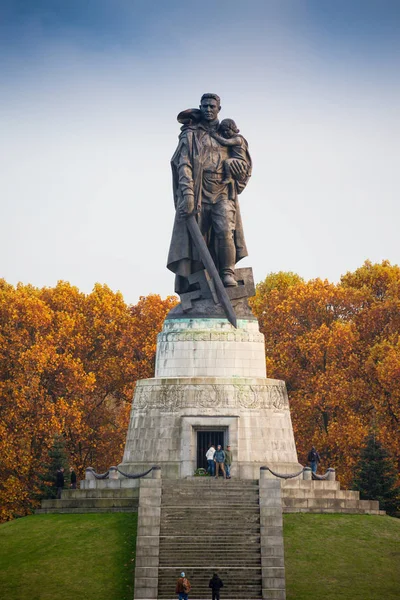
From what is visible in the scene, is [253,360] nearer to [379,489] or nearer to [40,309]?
[379,489]

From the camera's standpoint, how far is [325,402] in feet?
162

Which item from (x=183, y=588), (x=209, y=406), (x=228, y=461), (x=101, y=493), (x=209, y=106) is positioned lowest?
(x=183, y=588)

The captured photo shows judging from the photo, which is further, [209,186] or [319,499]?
[209,186]

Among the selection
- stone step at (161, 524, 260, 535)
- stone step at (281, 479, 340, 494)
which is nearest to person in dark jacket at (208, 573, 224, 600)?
stone step at (161, 524, 260, 535)

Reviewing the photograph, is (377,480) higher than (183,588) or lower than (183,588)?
higher

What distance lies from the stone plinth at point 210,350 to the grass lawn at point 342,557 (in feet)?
22.3

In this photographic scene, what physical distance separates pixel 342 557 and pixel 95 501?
8329mm

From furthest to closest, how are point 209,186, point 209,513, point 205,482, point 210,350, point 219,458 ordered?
1. point 209,186
2. point 210,350
3. point 219,458
4. point 205,482
5. point 209,513

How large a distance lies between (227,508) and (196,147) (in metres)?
14.3

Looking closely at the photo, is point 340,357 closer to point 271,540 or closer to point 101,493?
point 101,493

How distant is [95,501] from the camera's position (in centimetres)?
2956

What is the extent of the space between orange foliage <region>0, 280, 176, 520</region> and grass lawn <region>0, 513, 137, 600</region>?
17.8 metres

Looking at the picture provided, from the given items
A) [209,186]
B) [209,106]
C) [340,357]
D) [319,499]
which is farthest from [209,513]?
[340,357]

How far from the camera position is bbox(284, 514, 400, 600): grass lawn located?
941 inches
